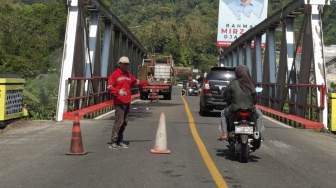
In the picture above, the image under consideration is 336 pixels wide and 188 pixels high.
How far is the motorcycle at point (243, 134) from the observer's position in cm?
980

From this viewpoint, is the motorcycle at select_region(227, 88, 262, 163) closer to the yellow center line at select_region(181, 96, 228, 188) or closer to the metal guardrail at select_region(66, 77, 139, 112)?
the yellow center line at select_region(181, 96, 228, 188)

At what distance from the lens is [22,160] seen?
1006 centimetres

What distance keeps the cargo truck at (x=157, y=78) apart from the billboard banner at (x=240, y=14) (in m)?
14.6

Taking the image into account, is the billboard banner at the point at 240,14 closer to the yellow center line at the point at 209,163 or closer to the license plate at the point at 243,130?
the yellow center line at the point at 209,163

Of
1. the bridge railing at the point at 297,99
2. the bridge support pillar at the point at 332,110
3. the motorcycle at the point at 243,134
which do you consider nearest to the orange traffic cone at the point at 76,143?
the motorcycle at the point at 243,134

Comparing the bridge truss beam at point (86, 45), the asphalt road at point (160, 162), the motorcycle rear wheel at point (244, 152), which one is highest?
the bridge truss beam at point (86, 45)

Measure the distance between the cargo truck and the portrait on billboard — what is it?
14.9 meters

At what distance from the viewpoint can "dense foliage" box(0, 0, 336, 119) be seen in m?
28.1

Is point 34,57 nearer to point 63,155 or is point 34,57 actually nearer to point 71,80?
point 71,80

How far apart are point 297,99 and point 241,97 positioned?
36.8 feet

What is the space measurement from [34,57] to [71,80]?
38.0 m

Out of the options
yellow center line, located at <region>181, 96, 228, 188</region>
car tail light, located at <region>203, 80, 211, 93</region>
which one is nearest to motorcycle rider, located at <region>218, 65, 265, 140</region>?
yellow center line, located at <region>181, 96, 228, 188</region>

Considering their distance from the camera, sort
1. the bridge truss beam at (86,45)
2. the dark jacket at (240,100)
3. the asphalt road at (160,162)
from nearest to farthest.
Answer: the asphalt road at (160,162), the dark jacket at (240,100), the bridge truss beam at (86,45)

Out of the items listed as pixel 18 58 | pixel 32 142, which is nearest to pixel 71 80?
pixel 32 142
